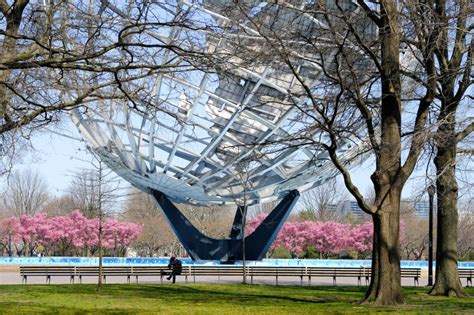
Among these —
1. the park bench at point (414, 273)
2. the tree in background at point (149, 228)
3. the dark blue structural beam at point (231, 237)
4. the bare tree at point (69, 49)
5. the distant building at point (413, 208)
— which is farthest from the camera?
the tree in background at point (149, 228)

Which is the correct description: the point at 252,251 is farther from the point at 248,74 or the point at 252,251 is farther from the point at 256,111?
the point at 248,74

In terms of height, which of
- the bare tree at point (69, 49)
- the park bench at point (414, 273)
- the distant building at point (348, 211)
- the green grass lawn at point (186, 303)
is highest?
the bare tree at point (69, 49)

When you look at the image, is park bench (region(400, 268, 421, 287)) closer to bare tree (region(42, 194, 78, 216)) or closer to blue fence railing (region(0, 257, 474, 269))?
blue fence railing (region(0, 257, 474, 269))

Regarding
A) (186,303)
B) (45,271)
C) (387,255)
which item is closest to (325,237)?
(45,271)

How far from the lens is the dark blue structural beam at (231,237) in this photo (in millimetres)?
34719

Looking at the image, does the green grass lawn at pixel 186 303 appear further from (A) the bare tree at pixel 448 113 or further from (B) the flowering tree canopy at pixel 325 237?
(B) the flowering tree canopy at pixel 325 237

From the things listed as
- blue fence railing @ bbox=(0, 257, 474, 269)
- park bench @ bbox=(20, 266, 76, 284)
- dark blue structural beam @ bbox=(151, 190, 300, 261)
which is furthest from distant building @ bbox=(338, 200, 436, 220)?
park bench @ bbox=(20, 266, 76, 284)

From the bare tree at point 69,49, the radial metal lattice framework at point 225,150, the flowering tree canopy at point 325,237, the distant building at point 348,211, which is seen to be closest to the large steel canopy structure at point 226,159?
the radial metal lattice framework at point 225,150

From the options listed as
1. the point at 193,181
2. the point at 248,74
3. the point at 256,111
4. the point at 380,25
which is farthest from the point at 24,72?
the point at 193,181

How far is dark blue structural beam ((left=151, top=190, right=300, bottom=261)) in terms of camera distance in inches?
1367

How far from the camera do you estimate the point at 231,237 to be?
36156mm

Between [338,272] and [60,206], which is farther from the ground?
[60,206]

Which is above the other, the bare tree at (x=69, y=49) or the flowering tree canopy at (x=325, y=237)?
the bare tree at (x=69, y=49)

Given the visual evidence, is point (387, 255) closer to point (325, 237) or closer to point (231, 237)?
point (231, 237)
